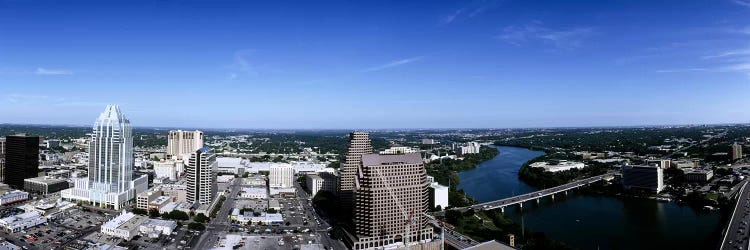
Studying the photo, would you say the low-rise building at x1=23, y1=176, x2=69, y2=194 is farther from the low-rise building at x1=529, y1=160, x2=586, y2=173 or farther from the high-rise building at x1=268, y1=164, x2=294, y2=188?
the low-rise building at x1=529, y1=160, x2=586, y2=173

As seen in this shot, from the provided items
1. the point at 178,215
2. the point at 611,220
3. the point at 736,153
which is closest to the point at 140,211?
the point at 178,215

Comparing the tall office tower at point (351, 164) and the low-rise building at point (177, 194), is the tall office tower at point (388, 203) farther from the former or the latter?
the low-rise building at point (177, 194)

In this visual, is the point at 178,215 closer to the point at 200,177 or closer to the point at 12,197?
the point at 200,177

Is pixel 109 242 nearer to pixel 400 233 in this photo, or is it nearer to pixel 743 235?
pixel 400 233

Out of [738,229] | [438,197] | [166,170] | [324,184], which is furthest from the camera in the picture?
[166,170]

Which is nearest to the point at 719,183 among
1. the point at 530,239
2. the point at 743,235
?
the point at 743,235

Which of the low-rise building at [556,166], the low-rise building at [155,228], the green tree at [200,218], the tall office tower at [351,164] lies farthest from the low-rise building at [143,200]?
the low-rise building at [556,166]

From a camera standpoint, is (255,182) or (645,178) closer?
(645,178)
